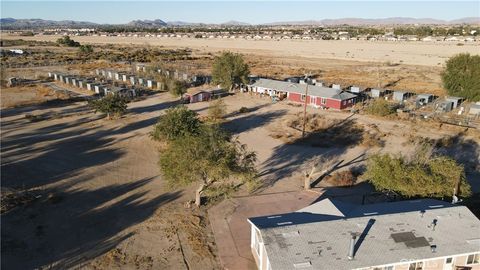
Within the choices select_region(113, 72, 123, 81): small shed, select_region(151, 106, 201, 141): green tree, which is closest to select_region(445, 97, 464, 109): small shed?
select_region(151, 106, 201, 141): green tree

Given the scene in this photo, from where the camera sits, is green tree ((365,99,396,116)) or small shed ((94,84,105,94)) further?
small shed ((94,84,105,94))

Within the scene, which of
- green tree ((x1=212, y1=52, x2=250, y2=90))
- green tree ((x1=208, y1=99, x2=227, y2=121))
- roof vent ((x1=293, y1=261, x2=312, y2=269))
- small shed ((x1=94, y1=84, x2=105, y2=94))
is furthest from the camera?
small shed ((x1=94, y1=84, x2=105, y2=94))

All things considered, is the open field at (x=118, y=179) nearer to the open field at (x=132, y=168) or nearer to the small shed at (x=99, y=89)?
the open field at (x=132, y=168)

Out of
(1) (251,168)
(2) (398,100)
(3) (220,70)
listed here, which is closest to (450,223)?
(1) (251,168)

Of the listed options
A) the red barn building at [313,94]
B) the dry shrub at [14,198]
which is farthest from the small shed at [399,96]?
the dry shrub at [14,198]

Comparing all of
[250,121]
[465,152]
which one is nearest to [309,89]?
[250,121]

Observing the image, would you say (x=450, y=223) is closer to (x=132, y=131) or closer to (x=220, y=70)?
(x=132, y=131)

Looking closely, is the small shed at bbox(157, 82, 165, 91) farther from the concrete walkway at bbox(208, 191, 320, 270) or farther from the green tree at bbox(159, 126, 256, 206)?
the concrete walkway at bbox(208, 191, 320, 270)
